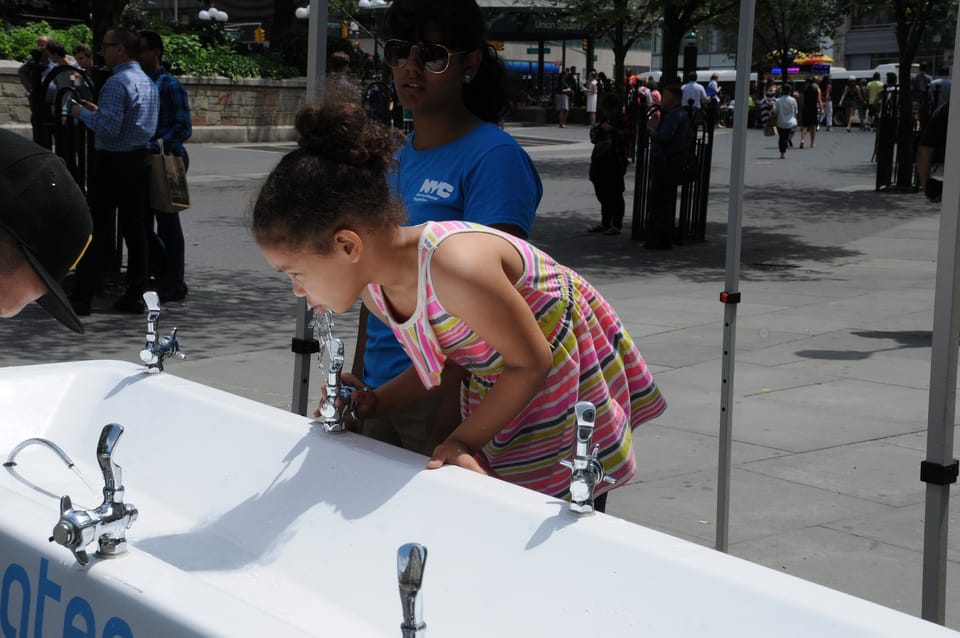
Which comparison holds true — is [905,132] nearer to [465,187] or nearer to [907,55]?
[907,55]

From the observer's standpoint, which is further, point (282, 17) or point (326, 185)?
point (282, 17)

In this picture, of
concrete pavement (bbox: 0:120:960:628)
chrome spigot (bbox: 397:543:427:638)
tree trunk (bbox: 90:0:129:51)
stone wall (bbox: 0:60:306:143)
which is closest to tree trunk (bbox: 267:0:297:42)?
stone wall (bbox: 0:60:306:143)

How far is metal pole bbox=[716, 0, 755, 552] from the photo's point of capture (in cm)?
390

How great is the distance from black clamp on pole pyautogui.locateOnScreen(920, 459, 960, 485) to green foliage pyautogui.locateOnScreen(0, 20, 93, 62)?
65.1ft

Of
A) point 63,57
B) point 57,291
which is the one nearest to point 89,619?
point 57,291

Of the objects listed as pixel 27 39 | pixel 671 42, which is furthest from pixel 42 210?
pixel 27 39

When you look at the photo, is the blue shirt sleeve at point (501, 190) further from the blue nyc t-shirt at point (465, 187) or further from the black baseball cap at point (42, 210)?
the black baseball cap at point (42, 210)

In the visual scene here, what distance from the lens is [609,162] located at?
1264 cm

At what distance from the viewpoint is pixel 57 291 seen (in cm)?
183

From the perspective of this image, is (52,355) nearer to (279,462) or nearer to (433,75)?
(279,462)

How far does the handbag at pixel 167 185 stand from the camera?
326 inches

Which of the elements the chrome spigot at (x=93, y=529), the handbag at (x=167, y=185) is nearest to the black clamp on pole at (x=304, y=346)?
the chrome spigot at (x=93, y=529)

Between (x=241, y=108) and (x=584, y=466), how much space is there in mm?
21967

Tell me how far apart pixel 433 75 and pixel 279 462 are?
1103mm
